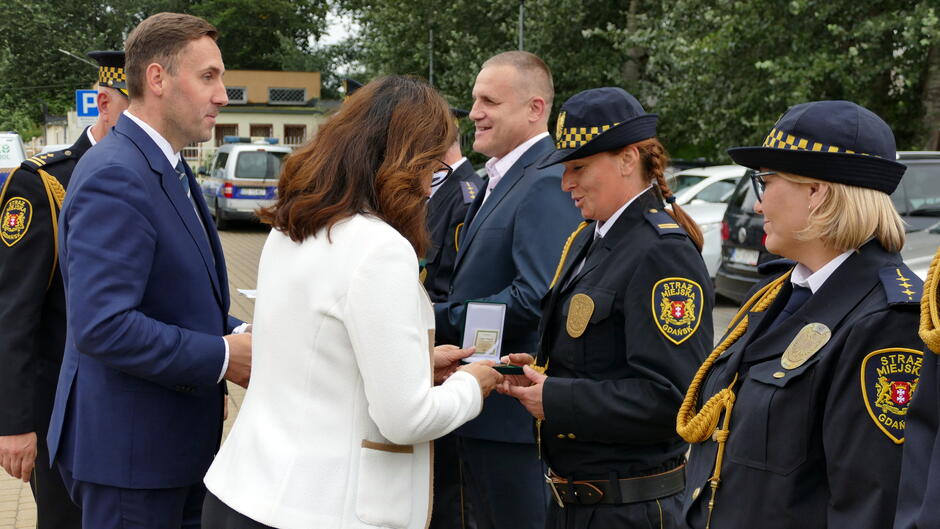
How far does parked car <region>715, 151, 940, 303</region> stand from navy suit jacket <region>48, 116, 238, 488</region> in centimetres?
496

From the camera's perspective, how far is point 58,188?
3.43m

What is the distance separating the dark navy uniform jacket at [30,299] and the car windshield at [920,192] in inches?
313

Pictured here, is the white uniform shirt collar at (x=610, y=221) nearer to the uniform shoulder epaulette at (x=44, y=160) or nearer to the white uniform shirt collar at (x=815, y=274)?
the white uniform shirt collar at (x=815, y=274)

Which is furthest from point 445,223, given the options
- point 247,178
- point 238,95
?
point 238,95

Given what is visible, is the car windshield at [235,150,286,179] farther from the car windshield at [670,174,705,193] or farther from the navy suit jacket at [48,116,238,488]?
the navy suit jacket at [48,116,238,488]

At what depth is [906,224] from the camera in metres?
6.27

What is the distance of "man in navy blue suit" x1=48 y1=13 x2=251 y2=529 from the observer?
2570 mm

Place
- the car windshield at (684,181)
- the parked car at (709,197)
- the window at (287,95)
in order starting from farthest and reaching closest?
the window at (287,95)
the car windshield at (684,181)
the parked car at (709,197)

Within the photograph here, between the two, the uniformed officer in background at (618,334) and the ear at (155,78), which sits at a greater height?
the ear at (155,78)

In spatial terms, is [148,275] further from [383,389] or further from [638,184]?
[638,184]

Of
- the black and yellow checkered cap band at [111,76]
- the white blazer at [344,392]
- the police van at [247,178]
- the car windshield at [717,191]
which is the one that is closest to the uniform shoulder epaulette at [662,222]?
the white blazer at [344,392]

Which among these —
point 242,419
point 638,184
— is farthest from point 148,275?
point 638,184

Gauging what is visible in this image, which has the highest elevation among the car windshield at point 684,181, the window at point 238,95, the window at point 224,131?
the car windshield at point 684,181

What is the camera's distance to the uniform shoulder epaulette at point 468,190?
440 centimetres
